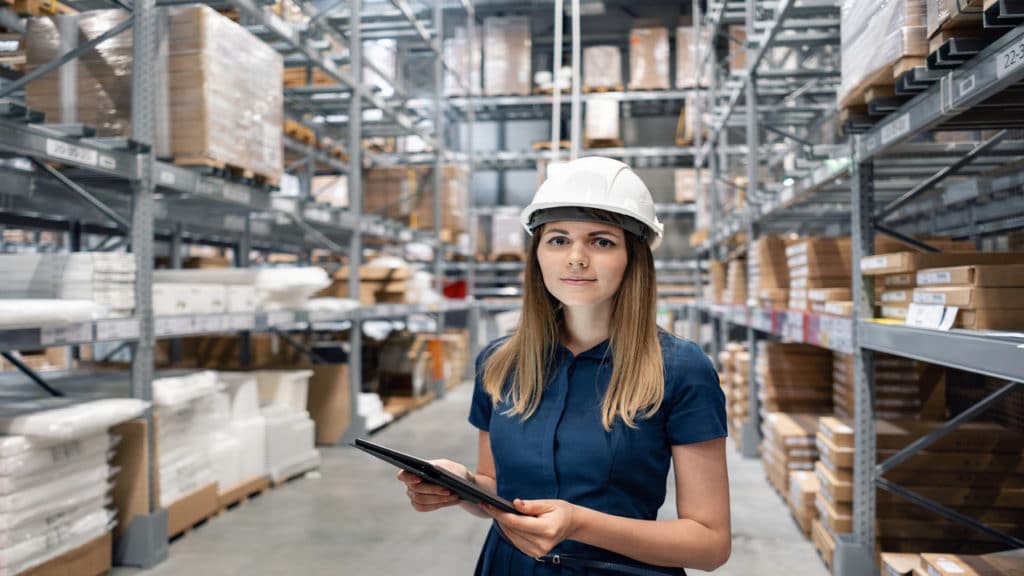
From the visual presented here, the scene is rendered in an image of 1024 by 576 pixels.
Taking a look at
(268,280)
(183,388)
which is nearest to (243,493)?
(183,388)

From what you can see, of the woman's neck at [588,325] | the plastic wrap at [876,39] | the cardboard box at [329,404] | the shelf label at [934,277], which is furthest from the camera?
the cardboard box at [329,404]

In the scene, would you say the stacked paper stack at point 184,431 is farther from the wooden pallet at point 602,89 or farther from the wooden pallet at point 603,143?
the wooden pallet at point 602,89

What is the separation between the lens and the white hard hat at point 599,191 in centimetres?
159

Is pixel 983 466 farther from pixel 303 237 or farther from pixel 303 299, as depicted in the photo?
pixel 303 237

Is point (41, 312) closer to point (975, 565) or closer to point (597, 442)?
point (597, 442)

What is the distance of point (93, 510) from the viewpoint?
3.58 meters

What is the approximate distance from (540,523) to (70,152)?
3105 millimetres

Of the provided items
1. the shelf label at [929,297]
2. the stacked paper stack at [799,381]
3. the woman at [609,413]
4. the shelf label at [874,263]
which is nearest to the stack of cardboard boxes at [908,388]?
the shelf label at [874,263]

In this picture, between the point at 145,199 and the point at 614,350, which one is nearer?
the point at 614,350

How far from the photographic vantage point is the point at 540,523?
1.33 metres

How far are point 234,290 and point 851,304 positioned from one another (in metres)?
3.76

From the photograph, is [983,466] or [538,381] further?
[983,466]

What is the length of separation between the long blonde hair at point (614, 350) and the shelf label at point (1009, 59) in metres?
1.12

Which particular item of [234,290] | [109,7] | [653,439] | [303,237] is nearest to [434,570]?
[234,290]
